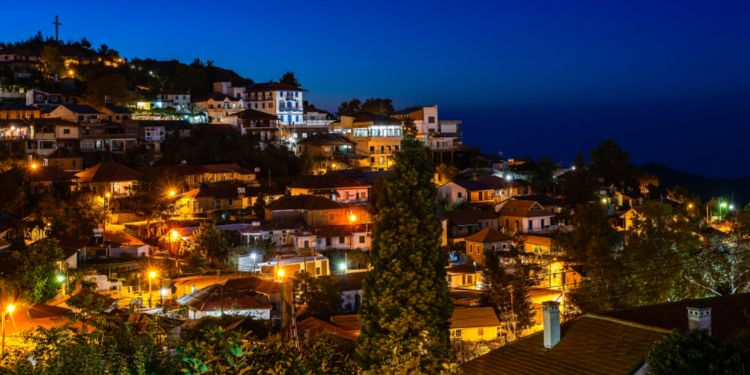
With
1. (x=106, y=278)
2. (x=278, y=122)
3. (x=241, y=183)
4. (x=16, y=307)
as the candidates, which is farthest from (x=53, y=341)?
(x=278, y=122)

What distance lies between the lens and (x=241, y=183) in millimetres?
32938

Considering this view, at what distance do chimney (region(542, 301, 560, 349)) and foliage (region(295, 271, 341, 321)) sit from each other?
9969mm

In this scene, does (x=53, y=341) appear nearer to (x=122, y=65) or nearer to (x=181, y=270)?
(x=181, y=270)

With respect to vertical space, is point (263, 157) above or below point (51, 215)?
above

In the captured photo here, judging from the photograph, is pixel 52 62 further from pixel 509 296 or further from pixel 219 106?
pixel 509 296

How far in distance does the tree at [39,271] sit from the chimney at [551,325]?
1172cm

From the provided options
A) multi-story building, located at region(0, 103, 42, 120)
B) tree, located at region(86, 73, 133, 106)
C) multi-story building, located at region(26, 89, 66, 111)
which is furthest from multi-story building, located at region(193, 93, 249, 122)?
multi-story building, located at region(0, 103, 42, 120)

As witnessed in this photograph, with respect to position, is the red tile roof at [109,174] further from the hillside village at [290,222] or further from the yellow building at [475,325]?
the yellow building at [475,325]

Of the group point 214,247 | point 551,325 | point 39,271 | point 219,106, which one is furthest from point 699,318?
point 219,106

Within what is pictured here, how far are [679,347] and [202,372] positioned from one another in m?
5.10

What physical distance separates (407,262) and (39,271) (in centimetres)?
1110

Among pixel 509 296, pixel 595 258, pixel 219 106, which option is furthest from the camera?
pixel 219 106

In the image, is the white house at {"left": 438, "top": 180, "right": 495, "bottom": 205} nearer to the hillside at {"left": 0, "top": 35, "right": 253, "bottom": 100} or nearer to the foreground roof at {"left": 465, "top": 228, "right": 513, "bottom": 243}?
the foreground roof at {"left": 465, "top": 228, "right": 513, "bottom": 243}

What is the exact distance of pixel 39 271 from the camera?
18000mm
